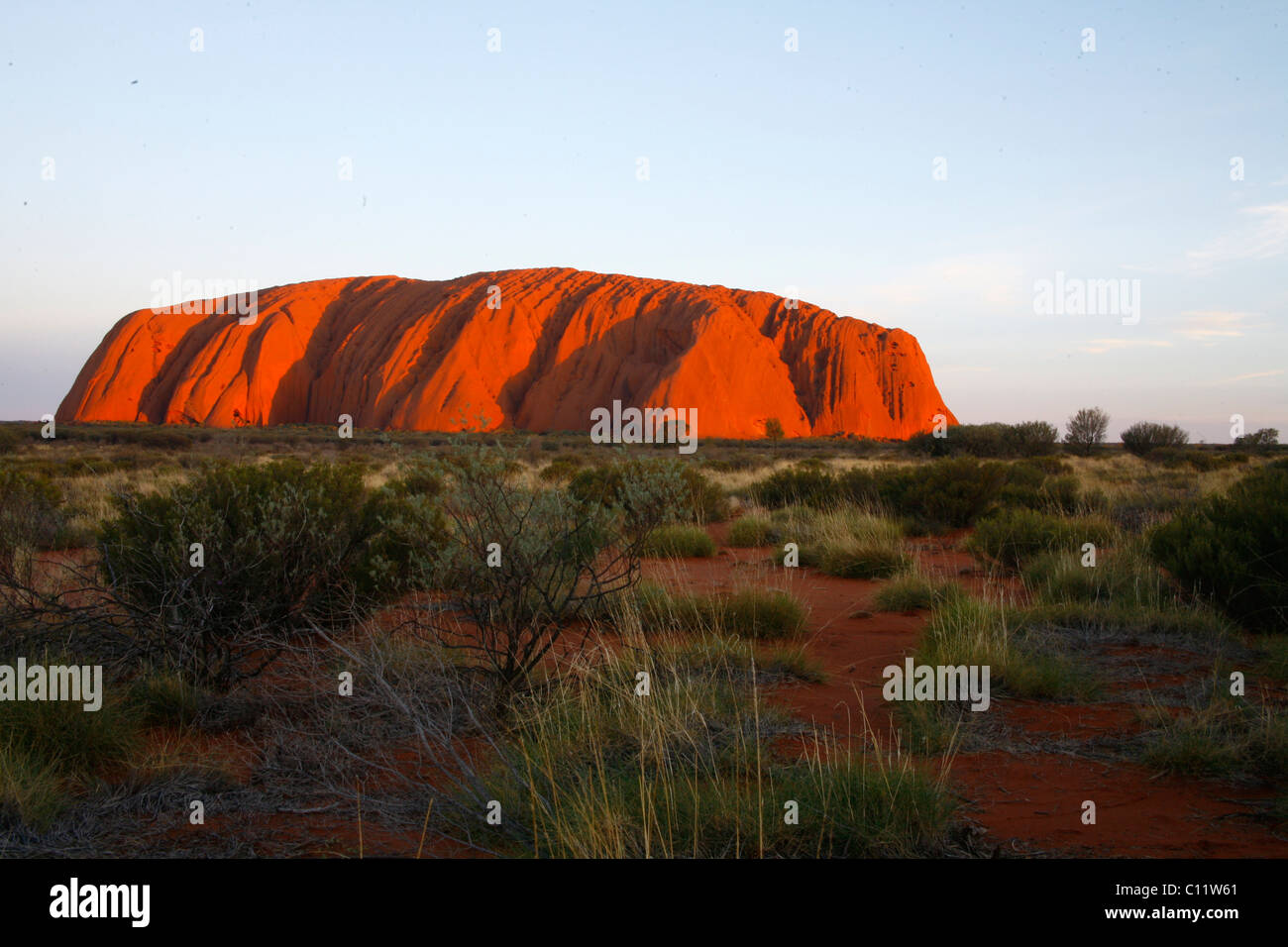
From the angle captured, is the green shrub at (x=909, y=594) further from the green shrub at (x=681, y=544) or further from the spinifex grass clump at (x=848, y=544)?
the green shrub at (x=681, y=544)

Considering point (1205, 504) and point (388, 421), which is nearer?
point (1205, 504)

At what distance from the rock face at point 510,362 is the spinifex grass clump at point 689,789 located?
59430mm

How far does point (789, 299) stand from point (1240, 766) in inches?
3243

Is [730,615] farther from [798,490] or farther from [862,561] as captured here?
[798,490]

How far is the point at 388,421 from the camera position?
66.2m

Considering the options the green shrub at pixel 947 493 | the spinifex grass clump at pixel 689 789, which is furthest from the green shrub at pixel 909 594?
the green shrub at pixel 947 493

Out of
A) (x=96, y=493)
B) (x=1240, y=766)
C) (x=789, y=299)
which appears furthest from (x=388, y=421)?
(x=1240, y=766)

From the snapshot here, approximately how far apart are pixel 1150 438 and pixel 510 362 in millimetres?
51311

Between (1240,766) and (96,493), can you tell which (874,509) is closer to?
(1240,766)

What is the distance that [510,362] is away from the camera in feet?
228

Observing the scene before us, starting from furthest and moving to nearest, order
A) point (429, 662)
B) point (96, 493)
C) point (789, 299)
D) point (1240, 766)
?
point (789, 299) → point (96, 493) → point (429, 662) → point (1240, 766)

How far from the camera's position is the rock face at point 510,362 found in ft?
217
